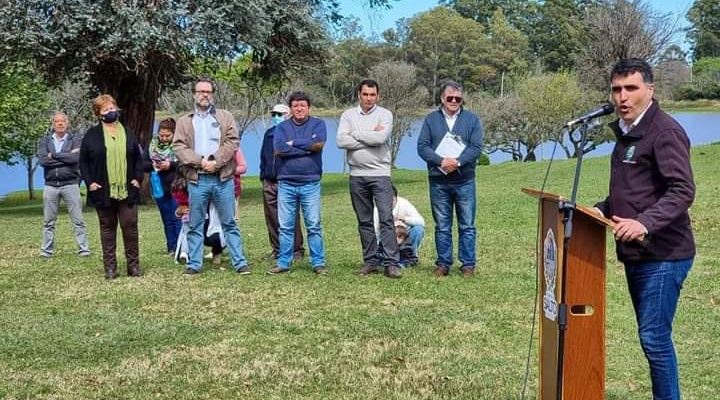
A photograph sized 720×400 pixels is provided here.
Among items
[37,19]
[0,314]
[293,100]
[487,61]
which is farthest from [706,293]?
[487,61]

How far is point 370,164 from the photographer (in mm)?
8305

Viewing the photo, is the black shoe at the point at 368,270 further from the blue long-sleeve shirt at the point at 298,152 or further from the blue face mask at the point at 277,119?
the blue face mask at the point at 277,119

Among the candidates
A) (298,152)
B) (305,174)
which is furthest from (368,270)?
(298,152)

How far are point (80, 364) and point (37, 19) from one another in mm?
13638

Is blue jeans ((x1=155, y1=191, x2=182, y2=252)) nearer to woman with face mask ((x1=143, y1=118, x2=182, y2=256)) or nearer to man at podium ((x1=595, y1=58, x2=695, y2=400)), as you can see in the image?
woman with face mask ((x1=143, y1=118, x2=182, y2=256))

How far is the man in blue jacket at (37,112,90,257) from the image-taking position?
1040 cm

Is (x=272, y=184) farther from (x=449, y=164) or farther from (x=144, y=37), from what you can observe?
(x=144, y=37)

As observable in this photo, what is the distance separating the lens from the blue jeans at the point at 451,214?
821 centimetres

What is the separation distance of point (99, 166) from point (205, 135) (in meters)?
1.09

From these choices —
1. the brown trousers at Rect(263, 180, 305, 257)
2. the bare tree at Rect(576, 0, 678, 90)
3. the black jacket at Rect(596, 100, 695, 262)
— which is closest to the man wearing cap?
the brown trousers at Rect(263, 180, 305, 257)

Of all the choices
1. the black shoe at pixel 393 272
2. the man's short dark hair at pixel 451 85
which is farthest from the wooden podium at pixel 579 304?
the black shoe at pixel 393 272

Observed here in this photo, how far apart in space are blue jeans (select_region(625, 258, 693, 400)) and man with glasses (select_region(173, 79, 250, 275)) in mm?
5133

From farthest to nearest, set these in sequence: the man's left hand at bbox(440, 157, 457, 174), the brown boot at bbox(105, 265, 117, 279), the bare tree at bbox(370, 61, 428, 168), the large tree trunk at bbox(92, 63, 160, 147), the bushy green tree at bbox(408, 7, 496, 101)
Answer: the bushy green tree at bbox(408, 7, 496, 101), the bare tree at bbox(370, 61, 428, 168), the large tree trunk at bbox(92, 63, 160, 147), the brown boot at bbox(105, 265, 117, 279), the man's left hand at bbox(440, 157, 457, 174)

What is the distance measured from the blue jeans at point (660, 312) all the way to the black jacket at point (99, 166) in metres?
5.73
